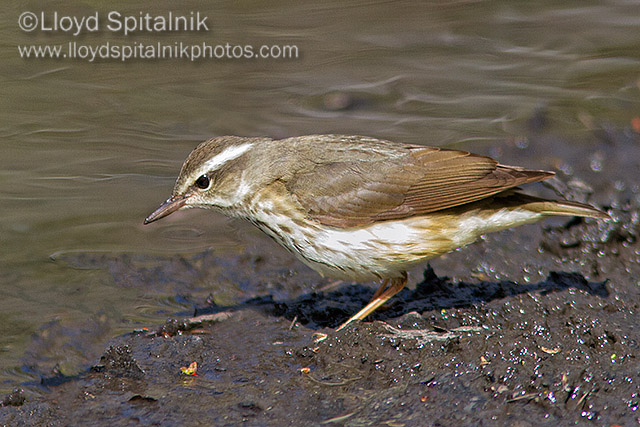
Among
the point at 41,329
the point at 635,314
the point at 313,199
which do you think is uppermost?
the point at 313,199

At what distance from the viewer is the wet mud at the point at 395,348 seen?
5164mm

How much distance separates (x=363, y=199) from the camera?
19.7 feet

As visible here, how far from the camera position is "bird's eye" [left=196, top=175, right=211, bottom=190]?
611 centimetres

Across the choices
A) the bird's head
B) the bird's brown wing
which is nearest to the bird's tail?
the bird's brown wing

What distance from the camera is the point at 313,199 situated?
5949mm

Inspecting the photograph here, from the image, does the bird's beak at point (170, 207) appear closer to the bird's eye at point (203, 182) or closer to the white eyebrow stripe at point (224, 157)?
the bird's eye at point (203, 182)

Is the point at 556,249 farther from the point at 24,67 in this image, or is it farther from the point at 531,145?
the point at 24,67

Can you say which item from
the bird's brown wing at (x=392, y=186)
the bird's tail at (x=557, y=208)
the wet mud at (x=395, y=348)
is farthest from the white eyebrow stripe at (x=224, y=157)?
the bird's tail at (x=557, y=208)

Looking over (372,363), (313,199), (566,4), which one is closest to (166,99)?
(313,199)

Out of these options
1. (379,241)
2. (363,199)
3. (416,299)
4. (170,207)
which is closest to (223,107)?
(170,207)

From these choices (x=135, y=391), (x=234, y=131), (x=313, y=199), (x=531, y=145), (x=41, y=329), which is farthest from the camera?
(x=234, y=131)

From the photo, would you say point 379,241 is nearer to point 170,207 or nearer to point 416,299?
point 416,299

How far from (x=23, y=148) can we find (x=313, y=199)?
5.24 metres

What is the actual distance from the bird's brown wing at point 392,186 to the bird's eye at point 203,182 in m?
0.63
